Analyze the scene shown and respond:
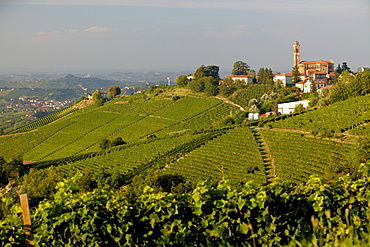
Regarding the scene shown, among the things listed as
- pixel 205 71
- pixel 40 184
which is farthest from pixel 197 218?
pixel 205 71

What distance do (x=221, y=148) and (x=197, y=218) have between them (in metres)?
26.0

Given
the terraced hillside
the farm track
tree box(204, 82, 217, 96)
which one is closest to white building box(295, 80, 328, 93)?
tree box(204, 82, 217, 96)

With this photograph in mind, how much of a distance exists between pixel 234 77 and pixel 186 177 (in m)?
54.1

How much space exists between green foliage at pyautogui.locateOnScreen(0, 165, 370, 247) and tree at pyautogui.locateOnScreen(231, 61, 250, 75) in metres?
81.6

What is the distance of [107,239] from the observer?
8.25m

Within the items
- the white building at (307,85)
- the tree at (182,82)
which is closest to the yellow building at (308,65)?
the white building at (307,85)

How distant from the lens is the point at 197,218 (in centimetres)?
875

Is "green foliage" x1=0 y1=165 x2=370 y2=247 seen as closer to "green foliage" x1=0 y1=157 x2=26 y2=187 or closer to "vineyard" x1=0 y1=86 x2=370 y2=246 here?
"vineyard" x1=0 y1=86 x2=370 y2=246

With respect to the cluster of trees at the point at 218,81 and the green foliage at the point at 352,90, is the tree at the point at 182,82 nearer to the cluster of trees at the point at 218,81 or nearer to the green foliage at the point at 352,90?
the cluster of trees at the point at 218,81

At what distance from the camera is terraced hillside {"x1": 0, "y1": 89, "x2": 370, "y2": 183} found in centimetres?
2908

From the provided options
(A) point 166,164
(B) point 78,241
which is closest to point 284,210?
(B) point 78,241

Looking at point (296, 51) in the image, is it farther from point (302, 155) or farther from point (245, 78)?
point (302, 155)

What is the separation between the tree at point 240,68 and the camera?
8944cm

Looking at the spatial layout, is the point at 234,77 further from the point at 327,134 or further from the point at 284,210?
the point at 284,210
